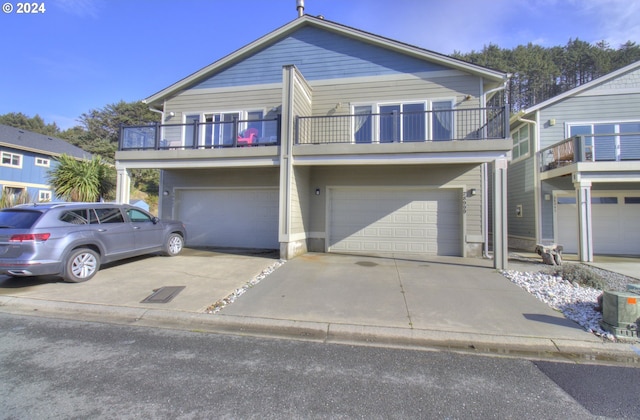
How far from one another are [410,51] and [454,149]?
4181 millimetres

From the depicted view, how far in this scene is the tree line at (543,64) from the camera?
31.7 meters

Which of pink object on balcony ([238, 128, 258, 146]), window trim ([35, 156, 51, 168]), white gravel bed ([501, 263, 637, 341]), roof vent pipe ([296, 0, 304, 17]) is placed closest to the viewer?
white gravel bed ([501, 263, 637, 341])

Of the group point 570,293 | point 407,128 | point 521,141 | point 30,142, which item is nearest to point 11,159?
point 30,142

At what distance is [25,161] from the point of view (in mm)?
21938

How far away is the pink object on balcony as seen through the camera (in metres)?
9.73

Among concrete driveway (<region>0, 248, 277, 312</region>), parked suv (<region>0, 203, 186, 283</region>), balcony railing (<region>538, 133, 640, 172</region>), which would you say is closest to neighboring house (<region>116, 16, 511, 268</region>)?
concrete driveway (<region>0, 248, 277, 312</region>)

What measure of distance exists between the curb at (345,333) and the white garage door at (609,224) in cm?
967

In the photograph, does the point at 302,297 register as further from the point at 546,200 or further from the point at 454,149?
the point at 546,200

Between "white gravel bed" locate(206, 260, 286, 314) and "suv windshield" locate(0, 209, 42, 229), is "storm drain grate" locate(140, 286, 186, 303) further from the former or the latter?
"suv windshield" locate(0, 209, 42, 229)

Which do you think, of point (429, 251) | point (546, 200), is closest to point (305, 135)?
point (429, 251)

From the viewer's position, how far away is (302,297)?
5582mm

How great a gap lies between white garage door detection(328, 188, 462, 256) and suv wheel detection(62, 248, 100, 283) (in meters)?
6.61

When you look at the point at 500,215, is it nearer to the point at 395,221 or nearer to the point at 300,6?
the point at 395,221

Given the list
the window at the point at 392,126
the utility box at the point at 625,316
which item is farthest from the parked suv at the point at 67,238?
the utility box at the point at 625,316
